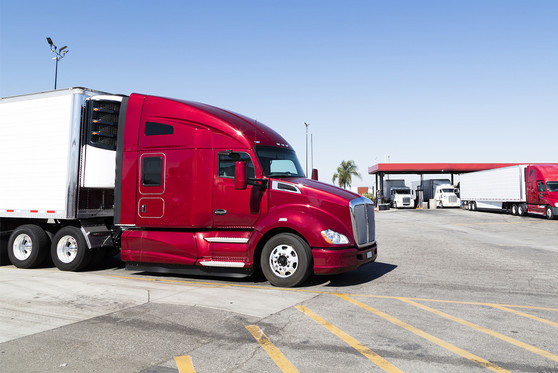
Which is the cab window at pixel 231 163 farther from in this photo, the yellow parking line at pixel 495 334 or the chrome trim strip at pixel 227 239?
the yellow parking line at pixel 495 334

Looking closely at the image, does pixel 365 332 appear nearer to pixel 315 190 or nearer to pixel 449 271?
pixel 315 190

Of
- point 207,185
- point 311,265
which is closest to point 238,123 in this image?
point 207,185

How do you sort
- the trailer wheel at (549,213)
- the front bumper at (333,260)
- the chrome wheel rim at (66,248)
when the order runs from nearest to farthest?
the front bumper at (333,260), the chrome wheel rim at (66,248), the trailer wheel at (549,213)

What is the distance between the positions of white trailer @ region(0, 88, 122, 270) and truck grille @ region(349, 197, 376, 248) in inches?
199

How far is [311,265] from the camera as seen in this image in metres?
7.09

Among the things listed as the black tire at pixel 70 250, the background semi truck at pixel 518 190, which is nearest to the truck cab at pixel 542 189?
the background semi truck at pixel 518 190

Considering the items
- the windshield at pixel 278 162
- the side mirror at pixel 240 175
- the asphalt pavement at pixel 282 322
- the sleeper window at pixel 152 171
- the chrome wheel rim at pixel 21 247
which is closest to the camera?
the asphalt pavement at pixel 282 322

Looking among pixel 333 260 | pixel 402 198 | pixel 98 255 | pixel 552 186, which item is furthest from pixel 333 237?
pixel 402 198

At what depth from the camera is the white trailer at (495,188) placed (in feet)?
98.4

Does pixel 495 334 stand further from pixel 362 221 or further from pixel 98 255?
pixel 98 255

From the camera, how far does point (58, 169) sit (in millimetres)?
8617

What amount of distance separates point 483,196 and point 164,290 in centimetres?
3519

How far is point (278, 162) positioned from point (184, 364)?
15.6 ft

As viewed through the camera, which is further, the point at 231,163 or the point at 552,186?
the point at 552,186
